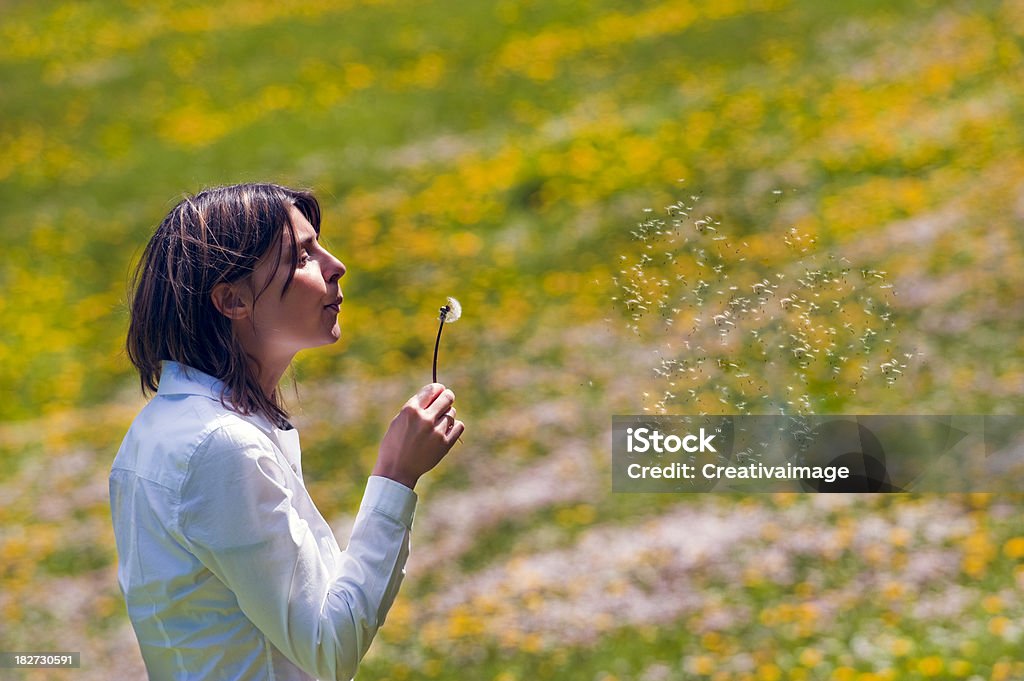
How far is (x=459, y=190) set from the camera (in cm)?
1079

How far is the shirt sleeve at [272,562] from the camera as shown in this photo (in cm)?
160

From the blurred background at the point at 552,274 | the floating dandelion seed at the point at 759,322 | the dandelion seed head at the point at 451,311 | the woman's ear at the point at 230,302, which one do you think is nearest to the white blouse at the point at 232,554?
the woman's ear at the point at 230,302

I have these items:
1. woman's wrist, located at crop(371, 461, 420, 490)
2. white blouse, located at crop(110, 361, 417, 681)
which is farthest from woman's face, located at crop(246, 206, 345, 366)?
woman's wrist, located at crop(371, 461, 420, 490)

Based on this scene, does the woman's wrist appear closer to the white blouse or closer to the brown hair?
the white blouse

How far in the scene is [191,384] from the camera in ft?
5.74

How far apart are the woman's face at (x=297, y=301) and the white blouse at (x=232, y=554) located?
126 millimetres

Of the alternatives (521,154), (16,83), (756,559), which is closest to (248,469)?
(756,559)

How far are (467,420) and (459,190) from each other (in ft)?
12.4

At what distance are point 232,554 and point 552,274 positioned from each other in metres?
7.47

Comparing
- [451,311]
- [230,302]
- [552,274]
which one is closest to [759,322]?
[552,274]

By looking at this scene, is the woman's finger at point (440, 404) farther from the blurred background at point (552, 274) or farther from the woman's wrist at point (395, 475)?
the blurred background at point (552, 274)

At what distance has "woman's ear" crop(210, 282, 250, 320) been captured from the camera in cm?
178

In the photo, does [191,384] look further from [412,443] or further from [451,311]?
[451,311]

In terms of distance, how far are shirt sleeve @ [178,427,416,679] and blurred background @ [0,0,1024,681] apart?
608 millimetres
